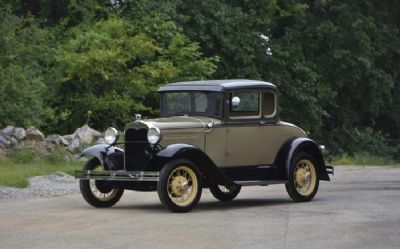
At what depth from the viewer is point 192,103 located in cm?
1648

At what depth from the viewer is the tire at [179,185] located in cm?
1451

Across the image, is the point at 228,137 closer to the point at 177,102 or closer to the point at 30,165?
the point at 177,102

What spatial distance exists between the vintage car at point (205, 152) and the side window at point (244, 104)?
2 centimetres

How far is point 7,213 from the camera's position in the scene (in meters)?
14.6

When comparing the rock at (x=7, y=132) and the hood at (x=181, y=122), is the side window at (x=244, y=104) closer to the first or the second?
the hood at (x=181, y=122)

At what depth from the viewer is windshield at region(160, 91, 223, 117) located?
16.2 meters

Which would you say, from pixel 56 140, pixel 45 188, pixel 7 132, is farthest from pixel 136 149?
pixel 56 140

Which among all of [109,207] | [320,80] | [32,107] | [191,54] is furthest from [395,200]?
[320,80]

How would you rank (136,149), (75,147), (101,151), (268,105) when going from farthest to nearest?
(75,147) → (268,105) → (101,151) → (136,149)

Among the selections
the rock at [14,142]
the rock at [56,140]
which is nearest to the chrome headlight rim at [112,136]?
the rock at [14,142]

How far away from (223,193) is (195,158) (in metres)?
2.27

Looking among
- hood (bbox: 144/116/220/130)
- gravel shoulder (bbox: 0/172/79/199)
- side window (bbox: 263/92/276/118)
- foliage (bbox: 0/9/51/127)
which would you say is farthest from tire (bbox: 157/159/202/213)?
foliage (bbox: 0/9/51/127)

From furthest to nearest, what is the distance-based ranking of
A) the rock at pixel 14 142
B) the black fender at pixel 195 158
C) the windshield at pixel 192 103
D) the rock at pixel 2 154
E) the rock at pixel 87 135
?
1. the rock at pixel 87 135
2. the rock at pixel 14 142
3. the rock at pixel 2 154
4. the windshield at pixel 192 103
5. the black fender at pixel 195 158

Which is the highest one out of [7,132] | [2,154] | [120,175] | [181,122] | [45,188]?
[181,122]
